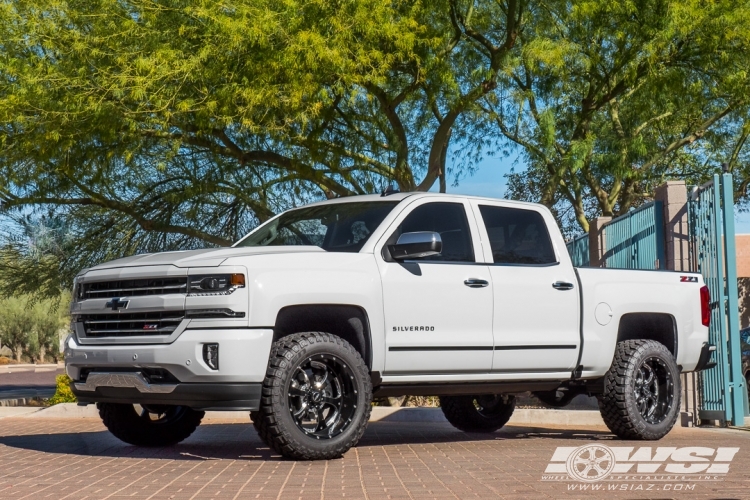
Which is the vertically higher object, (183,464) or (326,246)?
(326,246)

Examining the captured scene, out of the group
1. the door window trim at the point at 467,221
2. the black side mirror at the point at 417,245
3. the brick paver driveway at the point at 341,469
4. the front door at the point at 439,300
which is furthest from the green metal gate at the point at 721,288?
the black side mirror at the point at 417,245

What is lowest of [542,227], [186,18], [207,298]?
[207,298]

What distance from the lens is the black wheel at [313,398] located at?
26.4 ft

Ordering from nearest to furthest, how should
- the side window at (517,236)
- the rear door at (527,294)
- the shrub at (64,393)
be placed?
1. the rear door at (527,294)
2. the side window at (517,236)
3. the shrub at (64,393)

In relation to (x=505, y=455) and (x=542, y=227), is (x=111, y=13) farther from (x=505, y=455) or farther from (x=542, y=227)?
(x=505, y=455)

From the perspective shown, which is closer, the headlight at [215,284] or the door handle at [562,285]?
the headlight at [215,284]

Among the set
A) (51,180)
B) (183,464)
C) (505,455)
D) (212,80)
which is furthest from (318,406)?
(51,180)

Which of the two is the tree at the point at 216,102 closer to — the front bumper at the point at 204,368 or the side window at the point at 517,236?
the side window at the point at 517,236

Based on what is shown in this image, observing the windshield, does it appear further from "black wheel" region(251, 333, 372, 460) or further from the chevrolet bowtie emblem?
the chevrolet bowtie emblem

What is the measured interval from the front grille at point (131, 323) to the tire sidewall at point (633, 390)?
4342 mm

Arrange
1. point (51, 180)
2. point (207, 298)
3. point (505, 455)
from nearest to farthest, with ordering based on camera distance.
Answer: point (207, 298)
point (505, 455)
point (51, 180)

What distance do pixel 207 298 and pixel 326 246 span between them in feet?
5.23

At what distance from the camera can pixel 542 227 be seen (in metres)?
10.3

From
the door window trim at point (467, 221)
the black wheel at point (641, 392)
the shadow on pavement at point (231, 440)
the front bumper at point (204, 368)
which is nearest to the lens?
the front bumper at point (204, 368)
